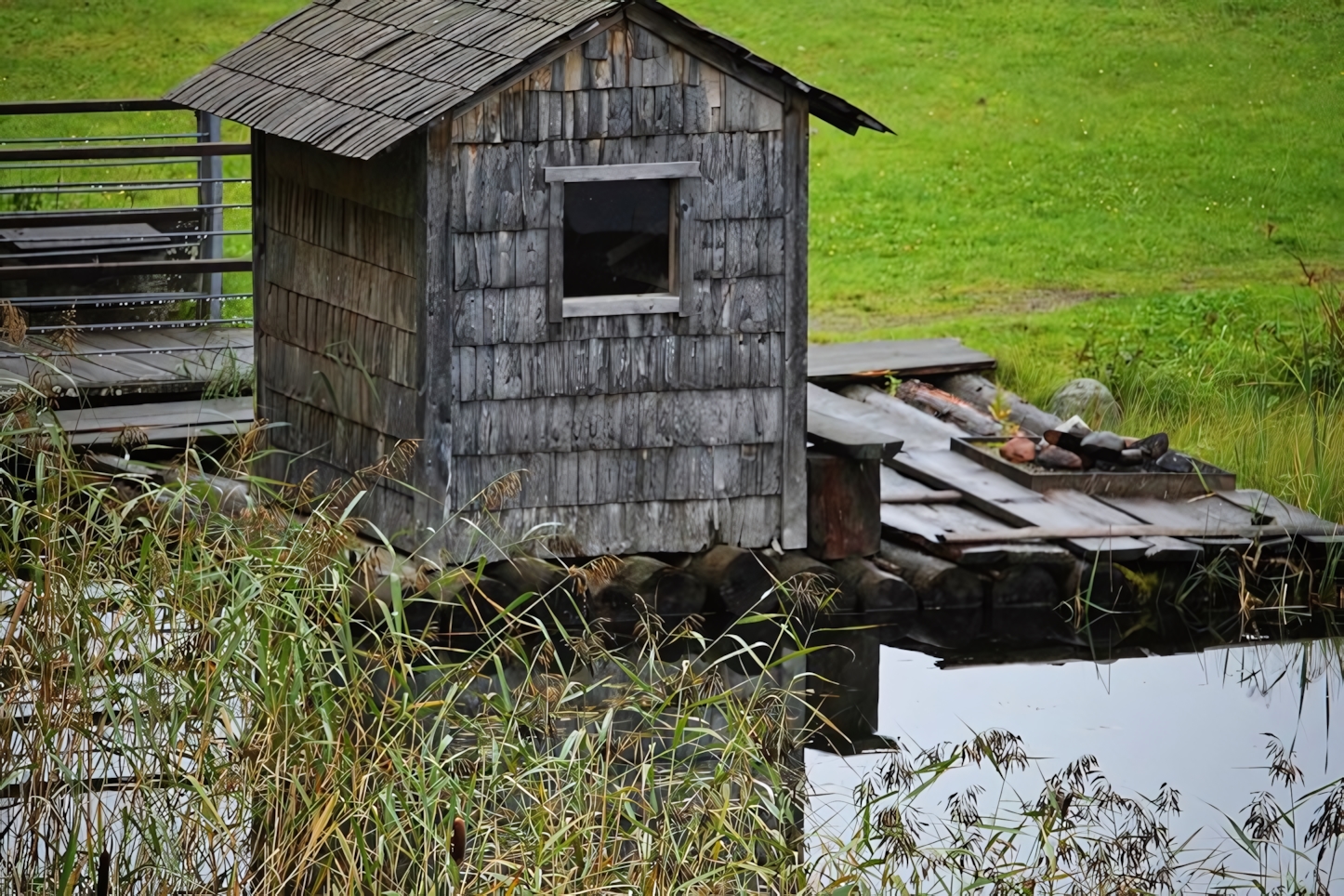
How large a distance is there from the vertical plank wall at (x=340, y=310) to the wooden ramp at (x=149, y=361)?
1.36 metres

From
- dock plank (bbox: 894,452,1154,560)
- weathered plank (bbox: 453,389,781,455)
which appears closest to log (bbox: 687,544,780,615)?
weathered plank (bbox: 453,389,781,455)

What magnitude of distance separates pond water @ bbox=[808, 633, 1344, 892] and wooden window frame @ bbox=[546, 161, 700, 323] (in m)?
2.12

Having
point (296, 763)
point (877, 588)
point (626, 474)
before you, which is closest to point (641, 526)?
point (626, 474)

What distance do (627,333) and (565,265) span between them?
60 centimetres

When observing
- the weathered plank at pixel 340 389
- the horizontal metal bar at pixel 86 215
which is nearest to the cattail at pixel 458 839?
the weathered plank at pixel 340 389

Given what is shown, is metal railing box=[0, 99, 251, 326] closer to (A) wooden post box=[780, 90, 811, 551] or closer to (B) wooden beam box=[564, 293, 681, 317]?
(B) wooden beam box=[564, 293, 681, 317]

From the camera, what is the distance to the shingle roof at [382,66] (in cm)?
1055

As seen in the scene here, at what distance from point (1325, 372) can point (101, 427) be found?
7.87 m

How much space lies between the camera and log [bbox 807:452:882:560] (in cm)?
1155

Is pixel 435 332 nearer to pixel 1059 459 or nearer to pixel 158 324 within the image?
pixel 1059 459

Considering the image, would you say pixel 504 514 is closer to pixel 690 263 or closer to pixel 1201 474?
pixel 690 263

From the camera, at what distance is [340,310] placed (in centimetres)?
1159

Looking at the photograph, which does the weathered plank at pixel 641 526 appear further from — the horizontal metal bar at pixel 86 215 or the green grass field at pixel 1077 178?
the horizontal metal bar at pixel 86 215

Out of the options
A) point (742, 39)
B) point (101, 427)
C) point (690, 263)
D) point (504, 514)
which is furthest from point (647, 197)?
point (742, 39)
